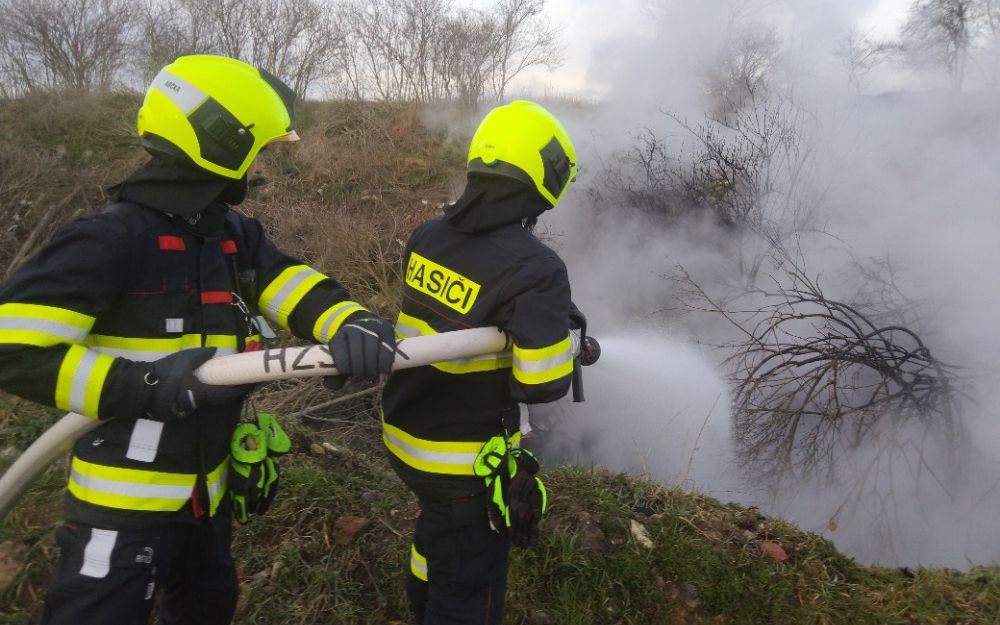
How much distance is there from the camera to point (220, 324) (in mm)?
1721

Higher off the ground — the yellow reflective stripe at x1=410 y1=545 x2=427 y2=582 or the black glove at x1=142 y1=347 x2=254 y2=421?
the black glove at x1=142 y1=347 x2=254 y2=421

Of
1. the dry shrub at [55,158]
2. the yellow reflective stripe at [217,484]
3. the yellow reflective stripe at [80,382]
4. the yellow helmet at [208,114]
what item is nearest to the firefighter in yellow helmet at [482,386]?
the yellow reflective stripe at [217,484]

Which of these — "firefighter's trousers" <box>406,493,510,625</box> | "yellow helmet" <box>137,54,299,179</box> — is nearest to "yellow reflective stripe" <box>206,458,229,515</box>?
"firefighter's trousers" <box>406,493,510,625</box>

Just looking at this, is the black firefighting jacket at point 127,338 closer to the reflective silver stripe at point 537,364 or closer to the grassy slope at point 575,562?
the reflective silver stripe at point 537,364

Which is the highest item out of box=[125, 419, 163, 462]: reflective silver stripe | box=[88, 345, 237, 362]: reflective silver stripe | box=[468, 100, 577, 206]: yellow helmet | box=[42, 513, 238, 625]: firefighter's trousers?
box=[468, 100, 577, 206]: yellow helmet

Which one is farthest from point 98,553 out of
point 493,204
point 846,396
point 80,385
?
point 846,396

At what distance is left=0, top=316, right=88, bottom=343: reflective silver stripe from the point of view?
1382 millimetres

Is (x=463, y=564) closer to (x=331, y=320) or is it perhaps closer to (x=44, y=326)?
(x=331, y=320)

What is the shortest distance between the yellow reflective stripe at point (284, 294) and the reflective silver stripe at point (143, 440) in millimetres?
517

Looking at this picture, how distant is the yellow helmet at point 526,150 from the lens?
199 centimetres

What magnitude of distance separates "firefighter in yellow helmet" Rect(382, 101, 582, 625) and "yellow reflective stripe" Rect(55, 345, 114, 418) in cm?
88

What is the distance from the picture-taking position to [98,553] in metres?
1.52

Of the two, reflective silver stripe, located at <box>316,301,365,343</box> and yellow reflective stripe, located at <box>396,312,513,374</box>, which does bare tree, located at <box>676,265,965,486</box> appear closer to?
yellow reflective stripe, located at <box>396,312,513,374</box>

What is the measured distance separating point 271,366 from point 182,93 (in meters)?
0.74
